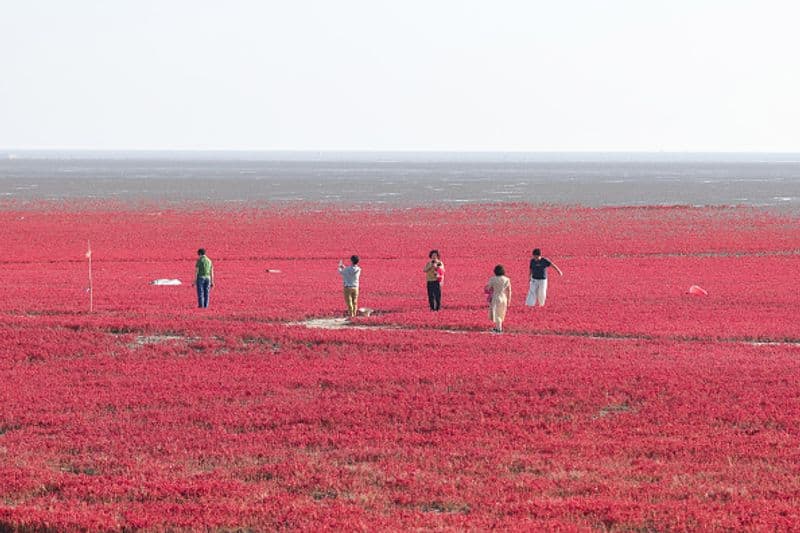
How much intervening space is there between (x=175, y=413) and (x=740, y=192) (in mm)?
150715

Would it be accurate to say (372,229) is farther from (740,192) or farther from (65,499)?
(740,192)

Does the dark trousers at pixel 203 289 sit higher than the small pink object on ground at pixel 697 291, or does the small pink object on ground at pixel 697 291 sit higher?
the dark trousers at pixel 203 289

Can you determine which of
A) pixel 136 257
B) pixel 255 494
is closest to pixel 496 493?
pixel 255 494

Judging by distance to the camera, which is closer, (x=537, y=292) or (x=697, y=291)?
(x=537, y=292)

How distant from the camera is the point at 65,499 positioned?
1441 cm

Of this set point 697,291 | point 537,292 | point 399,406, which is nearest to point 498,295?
point 537,292

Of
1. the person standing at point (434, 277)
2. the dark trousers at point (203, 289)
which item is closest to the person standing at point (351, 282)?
the person standing at point (434, 277)

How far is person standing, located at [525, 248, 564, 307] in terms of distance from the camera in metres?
34.6

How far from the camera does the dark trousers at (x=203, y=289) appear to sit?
3475 cm

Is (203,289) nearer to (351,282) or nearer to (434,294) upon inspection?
(351,282)

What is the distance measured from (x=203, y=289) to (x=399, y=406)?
1590cm

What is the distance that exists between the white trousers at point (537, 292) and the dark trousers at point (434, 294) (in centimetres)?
303

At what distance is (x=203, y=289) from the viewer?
115 feet

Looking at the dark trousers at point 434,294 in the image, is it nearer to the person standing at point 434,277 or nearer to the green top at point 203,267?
the person standing at point 434,277
